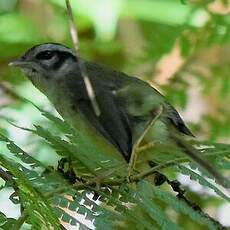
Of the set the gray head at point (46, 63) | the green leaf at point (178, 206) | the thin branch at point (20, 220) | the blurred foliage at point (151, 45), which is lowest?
the thin branch at point (20, 220)

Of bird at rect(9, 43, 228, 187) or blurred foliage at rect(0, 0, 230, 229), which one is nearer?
bird at rect(9, 43, 228, 187)

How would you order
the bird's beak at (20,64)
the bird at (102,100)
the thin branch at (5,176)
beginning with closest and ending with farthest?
the thin branch at (5,176) → the bird at (102,100) → the bird's beak at (20,64)

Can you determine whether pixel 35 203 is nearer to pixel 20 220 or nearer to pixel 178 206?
pixel 20 220

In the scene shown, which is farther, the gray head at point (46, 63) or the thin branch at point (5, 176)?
the gray head at point (46, 63)

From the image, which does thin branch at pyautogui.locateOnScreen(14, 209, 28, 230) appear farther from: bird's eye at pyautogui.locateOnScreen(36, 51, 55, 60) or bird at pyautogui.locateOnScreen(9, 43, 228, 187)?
bird's eye at pyautogui.locateOnScreen(36, 51, 55, 60)

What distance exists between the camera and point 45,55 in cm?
246

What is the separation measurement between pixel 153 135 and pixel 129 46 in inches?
81.1

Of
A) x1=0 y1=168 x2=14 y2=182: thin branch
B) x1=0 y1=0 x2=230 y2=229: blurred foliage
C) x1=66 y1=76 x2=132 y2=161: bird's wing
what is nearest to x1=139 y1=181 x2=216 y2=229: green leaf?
x1=0 y1=168 x2=14 y2=182: thin branch

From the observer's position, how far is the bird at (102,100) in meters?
1.90

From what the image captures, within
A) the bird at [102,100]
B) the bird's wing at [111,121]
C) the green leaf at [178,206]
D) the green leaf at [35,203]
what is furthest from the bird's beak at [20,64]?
the green leaf at [35,203]

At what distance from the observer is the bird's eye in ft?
7.98

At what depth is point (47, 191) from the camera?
4.37ft

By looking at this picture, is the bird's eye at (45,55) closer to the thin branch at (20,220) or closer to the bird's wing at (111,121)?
the bird's wing at (111,121)

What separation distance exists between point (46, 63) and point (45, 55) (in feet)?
0.17
